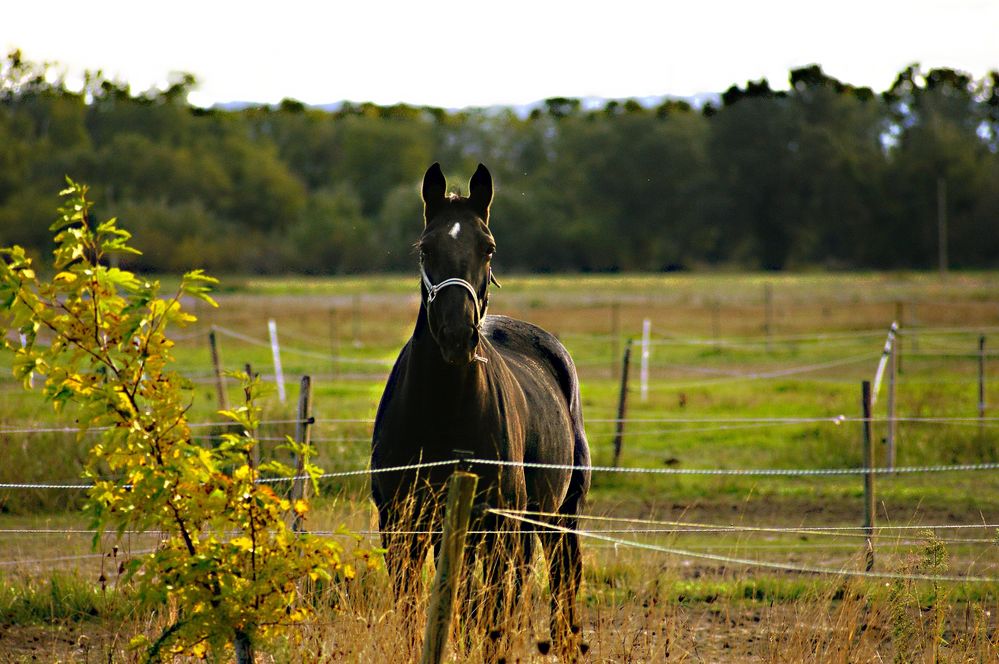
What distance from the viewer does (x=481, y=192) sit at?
5.00m

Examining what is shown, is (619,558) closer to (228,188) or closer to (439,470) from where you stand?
(439,470)

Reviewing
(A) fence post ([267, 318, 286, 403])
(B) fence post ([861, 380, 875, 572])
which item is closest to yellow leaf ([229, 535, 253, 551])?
(B) fence post ([861, 380, 875, 572])

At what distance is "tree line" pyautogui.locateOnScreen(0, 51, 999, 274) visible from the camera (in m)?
55.8

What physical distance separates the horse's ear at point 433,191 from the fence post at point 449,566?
5.85 feet

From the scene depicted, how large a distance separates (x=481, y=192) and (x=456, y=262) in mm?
623

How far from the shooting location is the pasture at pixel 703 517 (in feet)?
15.4

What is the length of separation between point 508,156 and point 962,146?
3225 cm

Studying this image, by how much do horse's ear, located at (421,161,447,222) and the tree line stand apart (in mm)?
47889

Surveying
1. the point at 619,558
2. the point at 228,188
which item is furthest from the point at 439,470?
the point at 228,188

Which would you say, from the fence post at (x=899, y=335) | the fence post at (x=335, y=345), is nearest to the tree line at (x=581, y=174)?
the fence post at (x=335, y=345)

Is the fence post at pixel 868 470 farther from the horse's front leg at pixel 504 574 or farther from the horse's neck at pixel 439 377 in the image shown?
the horse's neck at pixel 439 377

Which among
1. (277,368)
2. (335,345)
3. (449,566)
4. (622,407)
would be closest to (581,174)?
(335,345)

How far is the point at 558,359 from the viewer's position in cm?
676

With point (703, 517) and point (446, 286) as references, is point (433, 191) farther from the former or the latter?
point (703, 517)
